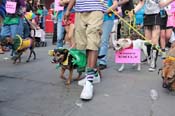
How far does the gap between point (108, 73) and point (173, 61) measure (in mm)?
1948

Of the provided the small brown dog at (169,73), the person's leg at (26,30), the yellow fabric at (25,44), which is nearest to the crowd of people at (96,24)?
the yellow fabric at (25,44)

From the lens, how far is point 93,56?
5406 millimetres

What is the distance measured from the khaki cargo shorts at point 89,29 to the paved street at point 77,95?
0.71 m

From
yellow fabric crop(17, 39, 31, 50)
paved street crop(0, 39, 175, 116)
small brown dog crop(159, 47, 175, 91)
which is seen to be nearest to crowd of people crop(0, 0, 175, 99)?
paved street crop(0, 39, 175, 116)

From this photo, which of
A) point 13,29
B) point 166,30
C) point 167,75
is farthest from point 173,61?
point 13,29

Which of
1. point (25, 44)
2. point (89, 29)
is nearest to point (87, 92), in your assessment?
point (89, 29)

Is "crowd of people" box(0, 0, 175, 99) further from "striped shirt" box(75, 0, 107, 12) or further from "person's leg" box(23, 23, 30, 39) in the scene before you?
"person's leg" box(23, 23, 30, 39)

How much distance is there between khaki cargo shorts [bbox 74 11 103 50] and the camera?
5.37 metres

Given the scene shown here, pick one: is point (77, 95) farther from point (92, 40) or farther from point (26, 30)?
point (26, 30)

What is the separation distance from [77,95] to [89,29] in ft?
3.16

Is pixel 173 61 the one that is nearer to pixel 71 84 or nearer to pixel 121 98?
pixel 121 98

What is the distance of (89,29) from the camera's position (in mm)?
5395

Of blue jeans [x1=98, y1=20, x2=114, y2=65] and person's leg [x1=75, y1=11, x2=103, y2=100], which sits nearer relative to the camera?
person's leg [x1=75, y1=11, x2=103, y2=100]

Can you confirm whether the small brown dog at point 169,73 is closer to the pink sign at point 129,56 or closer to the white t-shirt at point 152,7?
the pink sign at point 129,56
